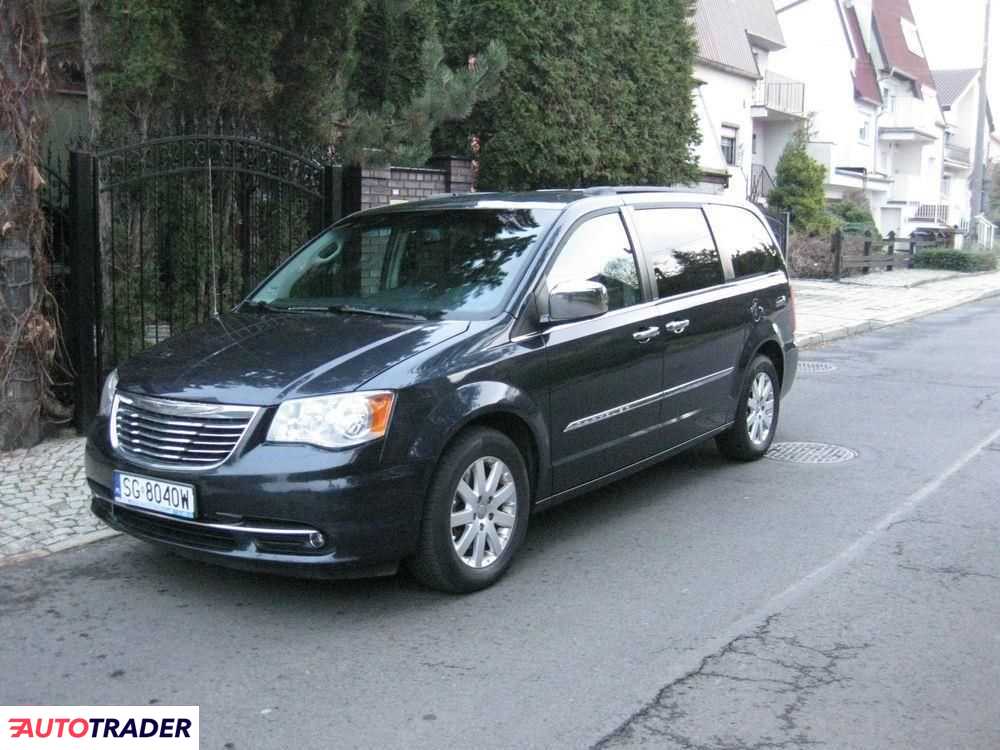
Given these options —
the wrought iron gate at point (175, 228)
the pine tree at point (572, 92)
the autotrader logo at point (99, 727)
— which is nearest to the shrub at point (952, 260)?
the pine tree at point (572, 92)

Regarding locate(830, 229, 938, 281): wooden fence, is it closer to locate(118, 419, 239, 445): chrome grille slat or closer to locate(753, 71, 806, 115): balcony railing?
locate(753, 71, 806, 115): balcony railing

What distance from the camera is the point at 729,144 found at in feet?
98.4

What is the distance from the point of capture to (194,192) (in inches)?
338

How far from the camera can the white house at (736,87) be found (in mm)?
27578

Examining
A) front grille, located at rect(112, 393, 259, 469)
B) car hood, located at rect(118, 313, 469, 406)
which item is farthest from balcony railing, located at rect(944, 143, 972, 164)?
front grille, located at rect(112, 393, 259, 469)

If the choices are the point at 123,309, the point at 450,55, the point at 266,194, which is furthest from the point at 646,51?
the point at 123,309

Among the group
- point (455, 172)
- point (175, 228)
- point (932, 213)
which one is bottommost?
point (175, 228)

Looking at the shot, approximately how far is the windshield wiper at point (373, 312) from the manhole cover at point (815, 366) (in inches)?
301

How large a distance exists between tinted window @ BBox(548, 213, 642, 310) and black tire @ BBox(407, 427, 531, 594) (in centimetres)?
101

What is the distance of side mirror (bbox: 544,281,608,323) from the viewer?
5.40m

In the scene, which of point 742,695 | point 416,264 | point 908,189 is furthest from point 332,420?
point 908,189

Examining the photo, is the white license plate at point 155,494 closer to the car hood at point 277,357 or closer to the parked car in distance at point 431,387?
the parked car in distance at point 431,387

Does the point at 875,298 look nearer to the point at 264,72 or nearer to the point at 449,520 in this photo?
the point at 264,72

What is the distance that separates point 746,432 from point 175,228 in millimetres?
4603
